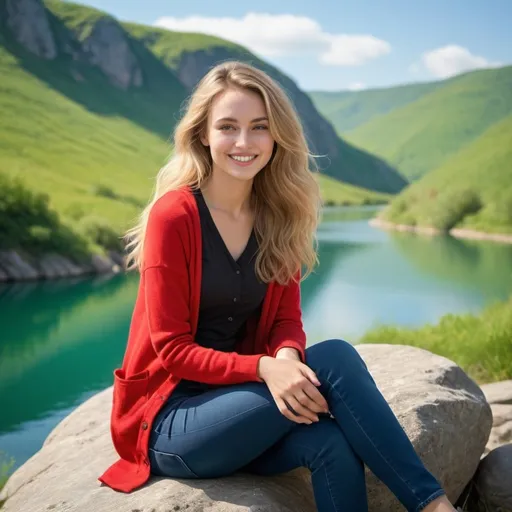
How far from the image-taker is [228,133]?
2930 millimetres

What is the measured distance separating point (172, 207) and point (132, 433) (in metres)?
0.95

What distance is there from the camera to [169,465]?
259 cm

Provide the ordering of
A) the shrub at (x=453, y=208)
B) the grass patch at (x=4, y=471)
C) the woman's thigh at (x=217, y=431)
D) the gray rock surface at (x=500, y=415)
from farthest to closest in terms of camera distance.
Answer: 1. the shrub at (x=453, y=208)
2. the grass patch at (x=4, y=471)
3. the gray rock surface at (x=500, y=415)
4. the woman's thigh at (x=217, y=431)

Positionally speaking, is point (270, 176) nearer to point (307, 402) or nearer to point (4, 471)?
point (307, 402)

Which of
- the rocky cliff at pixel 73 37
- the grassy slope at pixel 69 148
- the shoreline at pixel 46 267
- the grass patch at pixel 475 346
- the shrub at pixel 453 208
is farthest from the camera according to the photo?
the rocky cliff at pixel 73 37

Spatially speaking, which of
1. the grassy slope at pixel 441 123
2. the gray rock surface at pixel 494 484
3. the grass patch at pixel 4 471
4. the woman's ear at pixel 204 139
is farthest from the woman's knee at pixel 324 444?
the grassy slope at pixel 441 123

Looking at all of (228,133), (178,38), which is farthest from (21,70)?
(228,133)

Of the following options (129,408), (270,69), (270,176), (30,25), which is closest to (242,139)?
(270,176)

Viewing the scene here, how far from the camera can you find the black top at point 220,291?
277 cm

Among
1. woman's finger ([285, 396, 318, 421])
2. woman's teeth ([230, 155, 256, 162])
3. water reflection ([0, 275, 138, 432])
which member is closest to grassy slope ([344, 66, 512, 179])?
water reflection ([0, 275, 138, 432])

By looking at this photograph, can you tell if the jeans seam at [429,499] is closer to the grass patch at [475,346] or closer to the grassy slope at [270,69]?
the grass patch at [475,346]

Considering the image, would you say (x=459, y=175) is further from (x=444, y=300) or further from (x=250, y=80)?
(x=250, y=80)

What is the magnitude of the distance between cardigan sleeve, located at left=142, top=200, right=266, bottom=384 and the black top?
0.10m

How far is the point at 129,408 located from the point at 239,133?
1.28m
